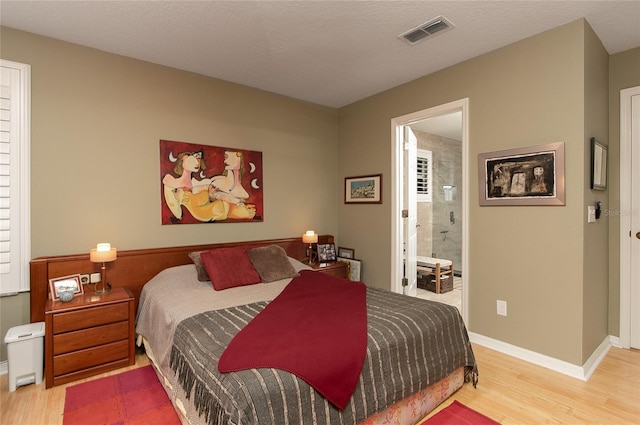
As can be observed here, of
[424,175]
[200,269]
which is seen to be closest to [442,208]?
[424,175]

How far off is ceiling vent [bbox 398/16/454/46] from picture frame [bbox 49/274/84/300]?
3315 mm

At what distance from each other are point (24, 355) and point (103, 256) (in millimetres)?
811

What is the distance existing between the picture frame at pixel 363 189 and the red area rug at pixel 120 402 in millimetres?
2896

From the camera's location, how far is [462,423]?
1896mm

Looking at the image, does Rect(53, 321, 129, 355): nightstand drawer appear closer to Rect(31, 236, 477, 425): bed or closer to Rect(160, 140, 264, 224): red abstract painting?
Rect(31, 236, 477, 425): bed

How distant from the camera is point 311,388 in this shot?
55.4 inches

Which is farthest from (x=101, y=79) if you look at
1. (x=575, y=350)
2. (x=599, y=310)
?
(x=599, y=310)

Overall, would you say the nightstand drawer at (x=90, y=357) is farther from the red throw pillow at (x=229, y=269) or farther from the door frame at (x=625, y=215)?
the door frame at (x=625, y=215)

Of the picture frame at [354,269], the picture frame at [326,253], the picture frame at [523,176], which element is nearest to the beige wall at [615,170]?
the picture frame at [523,176]

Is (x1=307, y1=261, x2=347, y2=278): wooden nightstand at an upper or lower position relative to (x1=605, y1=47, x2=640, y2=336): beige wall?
lower

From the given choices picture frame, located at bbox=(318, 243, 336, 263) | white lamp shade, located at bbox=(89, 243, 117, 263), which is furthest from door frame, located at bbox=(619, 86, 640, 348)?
white lamp shade, located at bbox=(89, 243, 117, 263)

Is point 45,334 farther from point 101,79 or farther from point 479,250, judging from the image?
point 479,250

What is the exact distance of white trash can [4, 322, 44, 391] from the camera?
221 centimetres

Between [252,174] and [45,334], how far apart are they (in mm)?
2262
